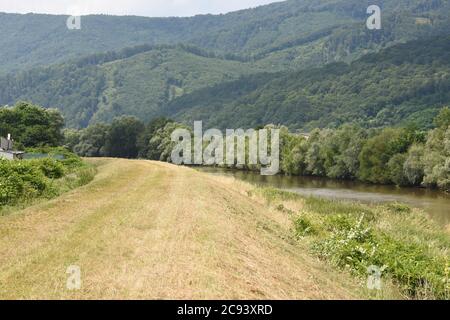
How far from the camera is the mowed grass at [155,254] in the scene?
43.5ft

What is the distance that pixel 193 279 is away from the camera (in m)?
13.6

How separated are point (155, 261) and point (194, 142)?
13371cm

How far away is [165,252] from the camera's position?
651 inches

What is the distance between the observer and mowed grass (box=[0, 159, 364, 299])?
43.5 feet

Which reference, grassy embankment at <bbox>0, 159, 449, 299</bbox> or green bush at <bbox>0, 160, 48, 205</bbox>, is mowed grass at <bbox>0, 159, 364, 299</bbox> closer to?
grassy embankment at <bbox>0, 159, 449, 299</bbox>

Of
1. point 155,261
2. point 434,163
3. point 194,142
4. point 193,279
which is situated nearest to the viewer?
point 193,279

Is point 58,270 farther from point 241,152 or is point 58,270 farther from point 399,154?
point 241,152

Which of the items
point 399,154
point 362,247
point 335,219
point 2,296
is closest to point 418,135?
point 399,154

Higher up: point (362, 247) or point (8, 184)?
point (8, 184)

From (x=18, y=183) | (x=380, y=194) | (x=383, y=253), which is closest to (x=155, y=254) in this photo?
(x=383, y=253)

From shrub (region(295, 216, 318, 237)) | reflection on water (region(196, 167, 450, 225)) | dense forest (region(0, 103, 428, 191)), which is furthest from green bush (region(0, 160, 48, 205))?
dense forest (region(0, 103, 428, 191))

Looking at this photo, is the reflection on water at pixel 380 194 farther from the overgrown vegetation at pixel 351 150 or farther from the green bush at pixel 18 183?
the green bush at pixel 18 183

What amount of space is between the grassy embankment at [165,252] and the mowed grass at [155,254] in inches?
1.2

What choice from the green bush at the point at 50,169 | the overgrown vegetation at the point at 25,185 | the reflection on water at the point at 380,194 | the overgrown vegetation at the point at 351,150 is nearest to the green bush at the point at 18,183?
the overgrown vegetation at the point at 25,185
